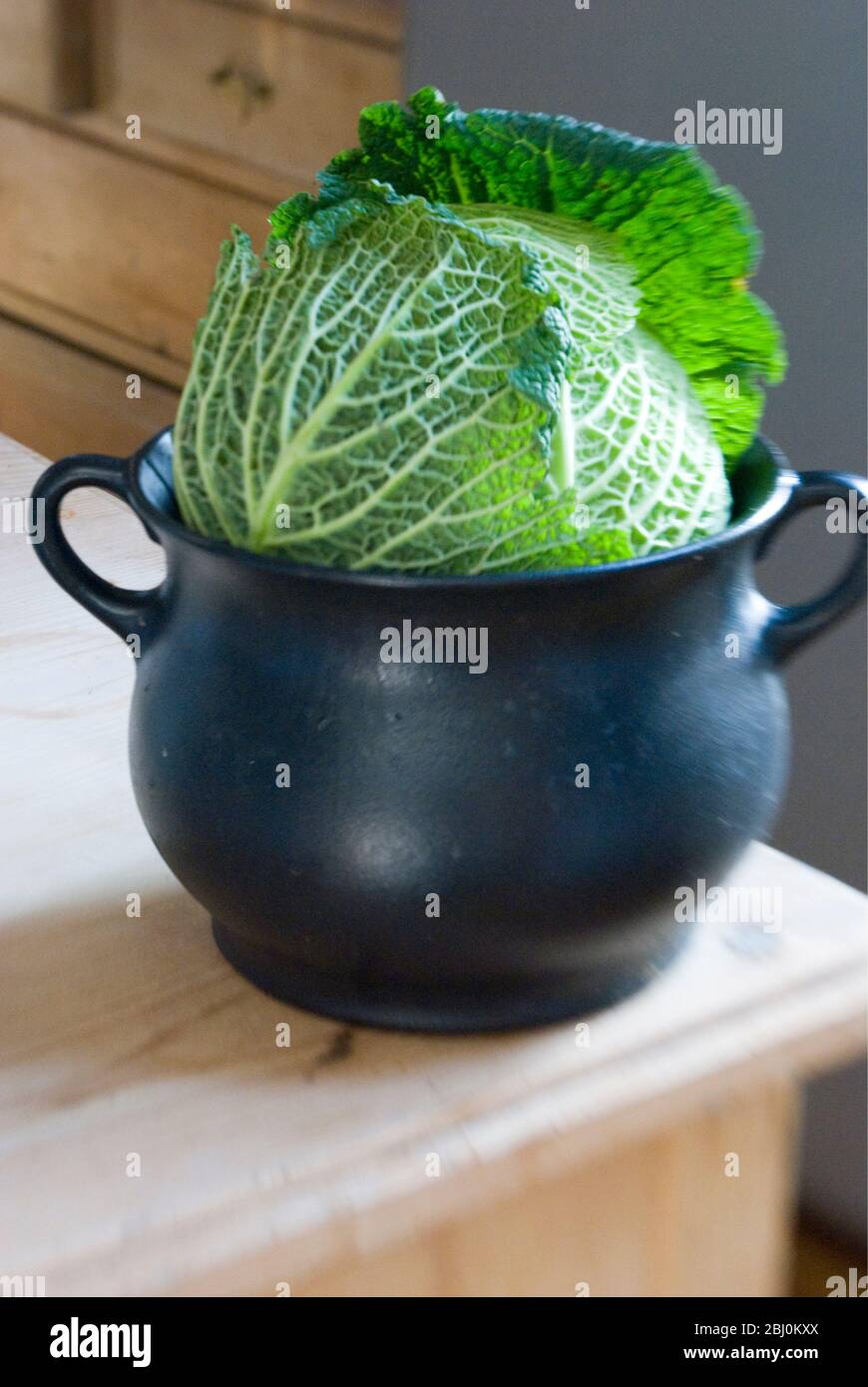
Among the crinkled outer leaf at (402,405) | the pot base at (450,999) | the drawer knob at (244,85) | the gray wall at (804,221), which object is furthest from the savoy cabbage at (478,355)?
the drawer knob at (244,85)

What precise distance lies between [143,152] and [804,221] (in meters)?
1.28

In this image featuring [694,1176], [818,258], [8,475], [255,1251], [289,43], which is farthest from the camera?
[289,43]

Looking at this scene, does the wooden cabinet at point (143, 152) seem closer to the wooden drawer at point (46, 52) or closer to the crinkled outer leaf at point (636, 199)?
the wooden drawer at point (46, 52)

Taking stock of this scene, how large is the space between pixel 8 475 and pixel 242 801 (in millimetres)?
664

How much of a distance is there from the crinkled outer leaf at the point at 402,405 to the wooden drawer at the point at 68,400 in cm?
190

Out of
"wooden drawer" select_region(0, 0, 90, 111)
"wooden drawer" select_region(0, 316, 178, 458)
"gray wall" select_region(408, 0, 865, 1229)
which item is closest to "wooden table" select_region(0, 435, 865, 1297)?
"gray wall" select_region(408, 0, 865, 1229)

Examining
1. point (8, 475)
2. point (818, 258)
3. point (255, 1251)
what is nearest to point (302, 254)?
point (255, 1251)

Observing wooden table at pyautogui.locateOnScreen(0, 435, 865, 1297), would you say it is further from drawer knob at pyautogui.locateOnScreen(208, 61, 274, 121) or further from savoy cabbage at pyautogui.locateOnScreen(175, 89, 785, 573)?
drawer knob at pyautogui.locateOnScreen(208, 61, 274, 121)

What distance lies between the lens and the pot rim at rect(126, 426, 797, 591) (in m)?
0.48

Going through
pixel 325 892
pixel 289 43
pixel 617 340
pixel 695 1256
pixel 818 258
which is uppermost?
pixel 289 43

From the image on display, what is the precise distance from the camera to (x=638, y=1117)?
534 millimetres

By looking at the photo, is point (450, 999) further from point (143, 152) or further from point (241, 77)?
point (143, 152)

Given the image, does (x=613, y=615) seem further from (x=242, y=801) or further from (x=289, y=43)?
(x=289, y=43)

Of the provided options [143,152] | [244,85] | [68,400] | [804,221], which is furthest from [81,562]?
[68,400]
